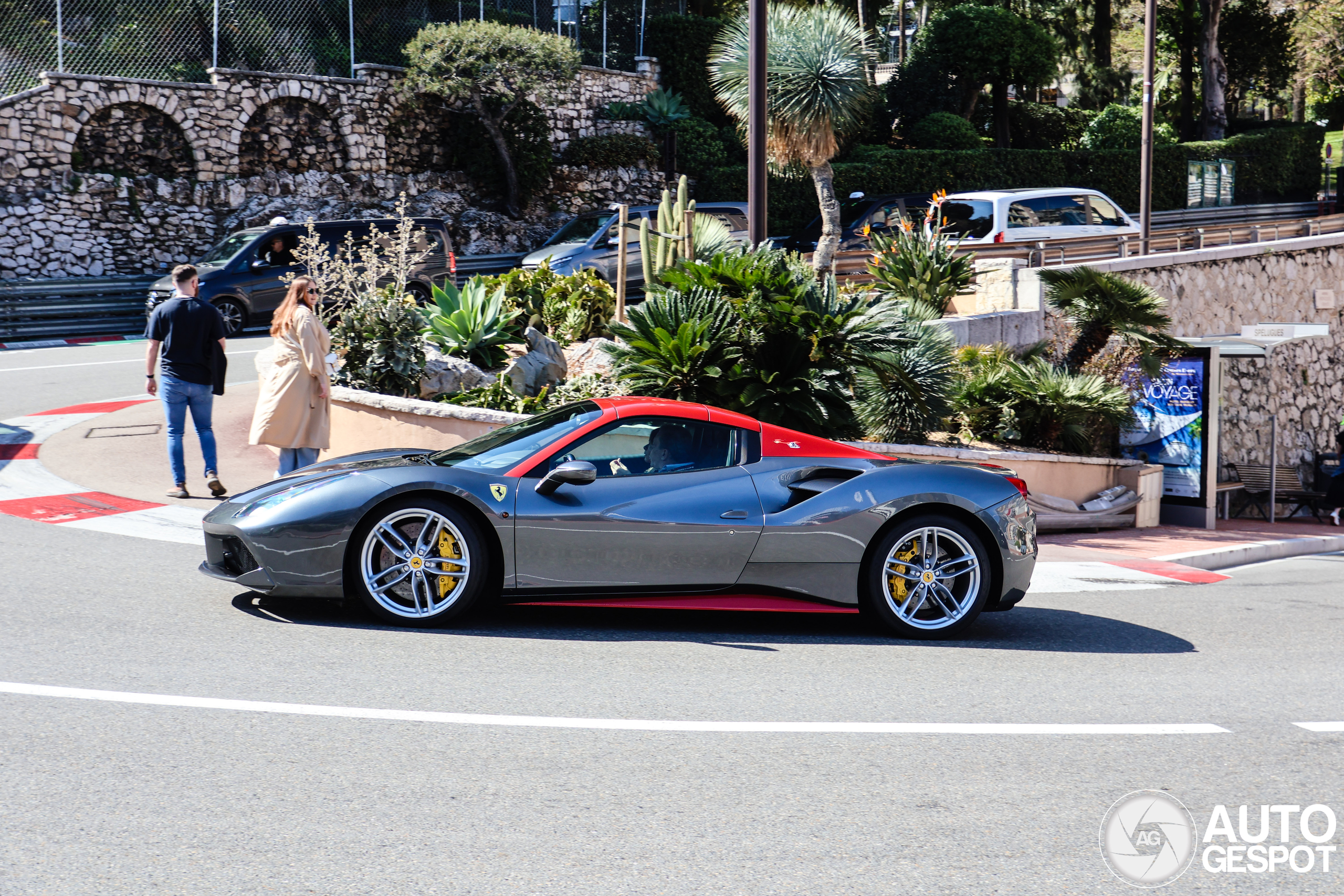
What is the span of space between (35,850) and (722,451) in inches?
158

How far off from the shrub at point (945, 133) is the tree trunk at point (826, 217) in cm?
1800

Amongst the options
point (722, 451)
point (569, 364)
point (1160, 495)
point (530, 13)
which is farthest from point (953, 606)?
point (530, 13)

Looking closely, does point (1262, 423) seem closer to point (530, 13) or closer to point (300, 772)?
point (530, 13)

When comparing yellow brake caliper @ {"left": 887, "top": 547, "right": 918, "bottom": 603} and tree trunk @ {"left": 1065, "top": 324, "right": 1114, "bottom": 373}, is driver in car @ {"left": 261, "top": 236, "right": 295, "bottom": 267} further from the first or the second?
yellow brake caliper @ {"left": 887, "top": 547, "right": 918, "bottom": 603}

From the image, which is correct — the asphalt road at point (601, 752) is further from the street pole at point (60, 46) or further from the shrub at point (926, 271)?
the street pole at point (60, 46)

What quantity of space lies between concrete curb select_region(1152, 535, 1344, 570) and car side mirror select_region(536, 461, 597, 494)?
6.33 m

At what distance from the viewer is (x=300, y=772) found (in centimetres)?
449

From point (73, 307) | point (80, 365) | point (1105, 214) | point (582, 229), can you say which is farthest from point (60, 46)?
point (1105, 214)

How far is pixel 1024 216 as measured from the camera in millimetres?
23031

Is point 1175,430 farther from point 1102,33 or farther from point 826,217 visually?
point 1102,33

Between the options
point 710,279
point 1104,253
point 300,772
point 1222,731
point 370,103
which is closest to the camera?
point 300,772

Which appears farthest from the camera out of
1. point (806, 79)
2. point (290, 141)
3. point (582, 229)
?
point (290, 141)

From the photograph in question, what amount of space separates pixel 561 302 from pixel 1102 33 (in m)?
38.2

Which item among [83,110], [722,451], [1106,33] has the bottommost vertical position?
[722,451]
